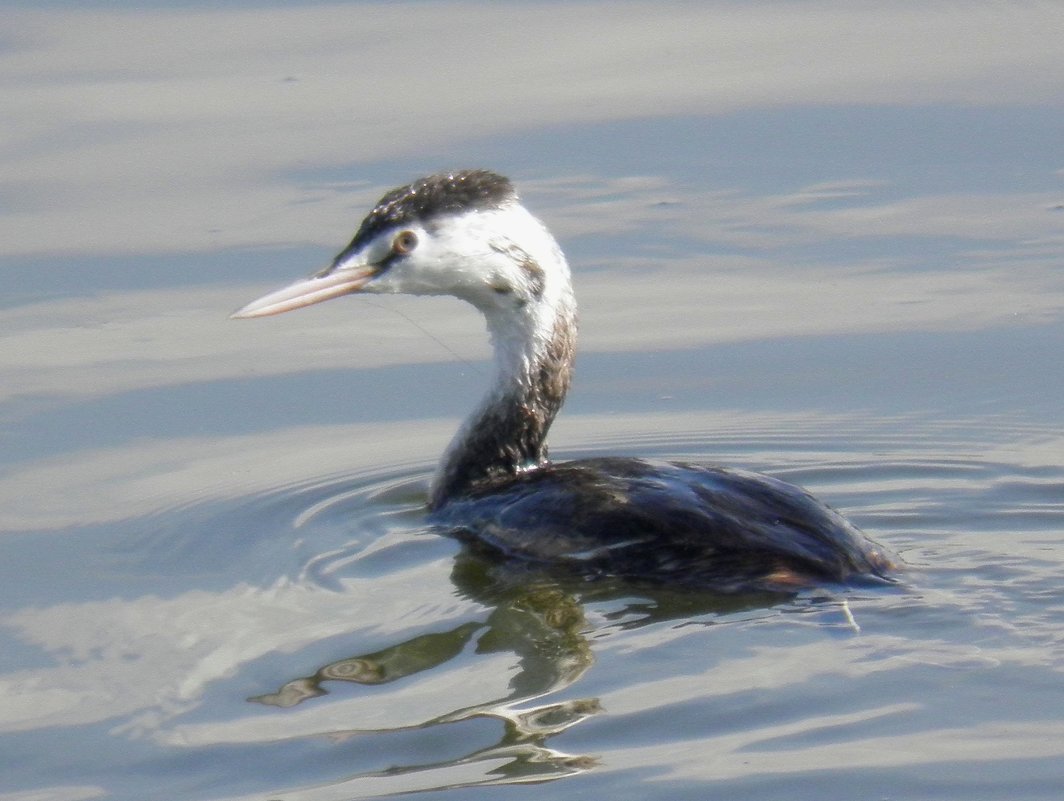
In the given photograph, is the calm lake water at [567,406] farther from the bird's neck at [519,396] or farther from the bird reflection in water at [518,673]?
the bird's neck at [519,396]

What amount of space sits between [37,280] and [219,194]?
Answer: 133 cm

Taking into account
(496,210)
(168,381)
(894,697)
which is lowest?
(894,697)

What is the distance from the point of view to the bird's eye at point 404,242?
295 inches

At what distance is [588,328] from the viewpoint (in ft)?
30.4

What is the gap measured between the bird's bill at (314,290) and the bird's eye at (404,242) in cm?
12

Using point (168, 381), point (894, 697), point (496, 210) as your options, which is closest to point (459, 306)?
point (168, 381)

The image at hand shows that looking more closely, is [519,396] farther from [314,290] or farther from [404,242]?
[314,290]

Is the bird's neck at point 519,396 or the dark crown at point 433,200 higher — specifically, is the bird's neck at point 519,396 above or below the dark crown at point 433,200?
below

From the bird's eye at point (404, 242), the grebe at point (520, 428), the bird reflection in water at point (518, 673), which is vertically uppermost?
the bird's eye at point (404, 242)

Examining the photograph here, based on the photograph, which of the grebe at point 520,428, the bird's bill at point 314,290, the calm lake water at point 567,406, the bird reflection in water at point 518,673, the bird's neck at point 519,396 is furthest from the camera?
the bird's neck at point 519,396

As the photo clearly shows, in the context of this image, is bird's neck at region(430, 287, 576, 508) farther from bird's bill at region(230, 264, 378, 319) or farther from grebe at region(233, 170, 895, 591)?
bird's bill at region(230, 264, 378, 319)

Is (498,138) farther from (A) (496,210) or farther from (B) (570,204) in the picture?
(A) (496,210)

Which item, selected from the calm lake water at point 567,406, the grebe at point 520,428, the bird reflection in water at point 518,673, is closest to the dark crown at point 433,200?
the grebe at point 520,428

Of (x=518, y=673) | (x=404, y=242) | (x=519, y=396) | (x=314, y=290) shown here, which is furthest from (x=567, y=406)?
(x=518, y=673)
